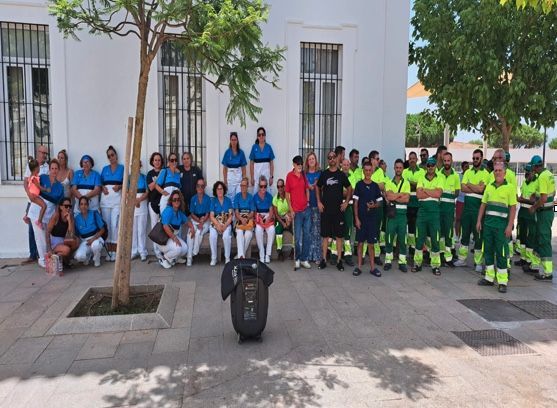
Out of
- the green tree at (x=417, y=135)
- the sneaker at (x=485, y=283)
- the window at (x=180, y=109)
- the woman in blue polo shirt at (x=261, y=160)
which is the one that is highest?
the green tree at (x=417, y=135)

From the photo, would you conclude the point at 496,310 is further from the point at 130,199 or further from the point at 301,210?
the point at 130,199

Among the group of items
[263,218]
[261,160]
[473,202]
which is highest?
[261,160]

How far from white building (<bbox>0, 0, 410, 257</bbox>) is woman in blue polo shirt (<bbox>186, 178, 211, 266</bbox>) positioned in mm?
756

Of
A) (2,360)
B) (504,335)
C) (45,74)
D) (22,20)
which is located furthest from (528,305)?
(22,20)

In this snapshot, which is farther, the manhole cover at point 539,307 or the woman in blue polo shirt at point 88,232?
the woman in blue polo shirt at point 88,232

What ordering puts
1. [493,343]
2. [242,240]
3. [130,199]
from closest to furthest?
[493,343] → [130,199] → [242,240]

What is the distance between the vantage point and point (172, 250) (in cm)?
751

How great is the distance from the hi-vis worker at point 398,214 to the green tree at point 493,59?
2.96 m

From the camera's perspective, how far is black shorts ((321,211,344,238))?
7.46 meters

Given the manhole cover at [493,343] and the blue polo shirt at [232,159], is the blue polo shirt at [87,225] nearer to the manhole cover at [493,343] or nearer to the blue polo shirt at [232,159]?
the blue polo shirt at [232,159]

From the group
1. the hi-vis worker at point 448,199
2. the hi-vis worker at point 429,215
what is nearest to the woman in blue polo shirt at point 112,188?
the hi-vis worker at point 429,215

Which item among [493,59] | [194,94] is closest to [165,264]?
[194,94]

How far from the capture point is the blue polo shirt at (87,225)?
752 centimetres

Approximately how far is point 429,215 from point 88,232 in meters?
5.89
